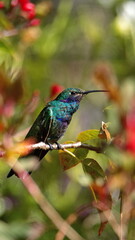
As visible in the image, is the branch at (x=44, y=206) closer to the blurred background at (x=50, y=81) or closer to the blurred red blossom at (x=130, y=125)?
the blurred background at (x=50, y=81)

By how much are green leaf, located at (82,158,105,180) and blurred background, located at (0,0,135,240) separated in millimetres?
107

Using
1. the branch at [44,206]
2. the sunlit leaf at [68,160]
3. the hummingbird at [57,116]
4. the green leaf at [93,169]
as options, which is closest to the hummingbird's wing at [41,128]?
the hummingbird at [57,116]

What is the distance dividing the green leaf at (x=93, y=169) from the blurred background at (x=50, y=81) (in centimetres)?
11

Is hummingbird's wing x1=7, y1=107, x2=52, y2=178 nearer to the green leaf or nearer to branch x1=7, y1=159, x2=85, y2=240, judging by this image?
the green leaf

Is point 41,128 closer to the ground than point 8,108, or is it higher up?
closer to the ground

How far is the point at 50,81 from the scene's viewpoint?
135 inches

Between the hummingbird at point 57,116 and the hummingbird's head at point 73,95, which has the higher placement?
the hummingbird's head at point 73,95

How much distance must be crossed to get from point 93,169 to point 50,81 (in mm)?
2336

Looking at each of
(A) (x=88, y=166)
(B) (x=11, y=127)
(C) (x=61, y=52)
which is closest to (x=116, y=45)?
(C) (x=61, y=52)

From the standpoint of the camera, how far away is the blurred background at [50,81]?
0.65m

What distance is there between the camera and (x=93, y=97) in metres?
3.27

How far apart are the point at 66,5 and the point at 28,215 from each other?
1955 mm

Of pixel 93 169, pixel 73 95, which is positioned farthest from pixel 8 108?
pixel 73 95

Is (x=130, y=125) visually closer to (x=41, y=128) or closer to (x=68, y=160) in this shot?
(x=68, y=160)
